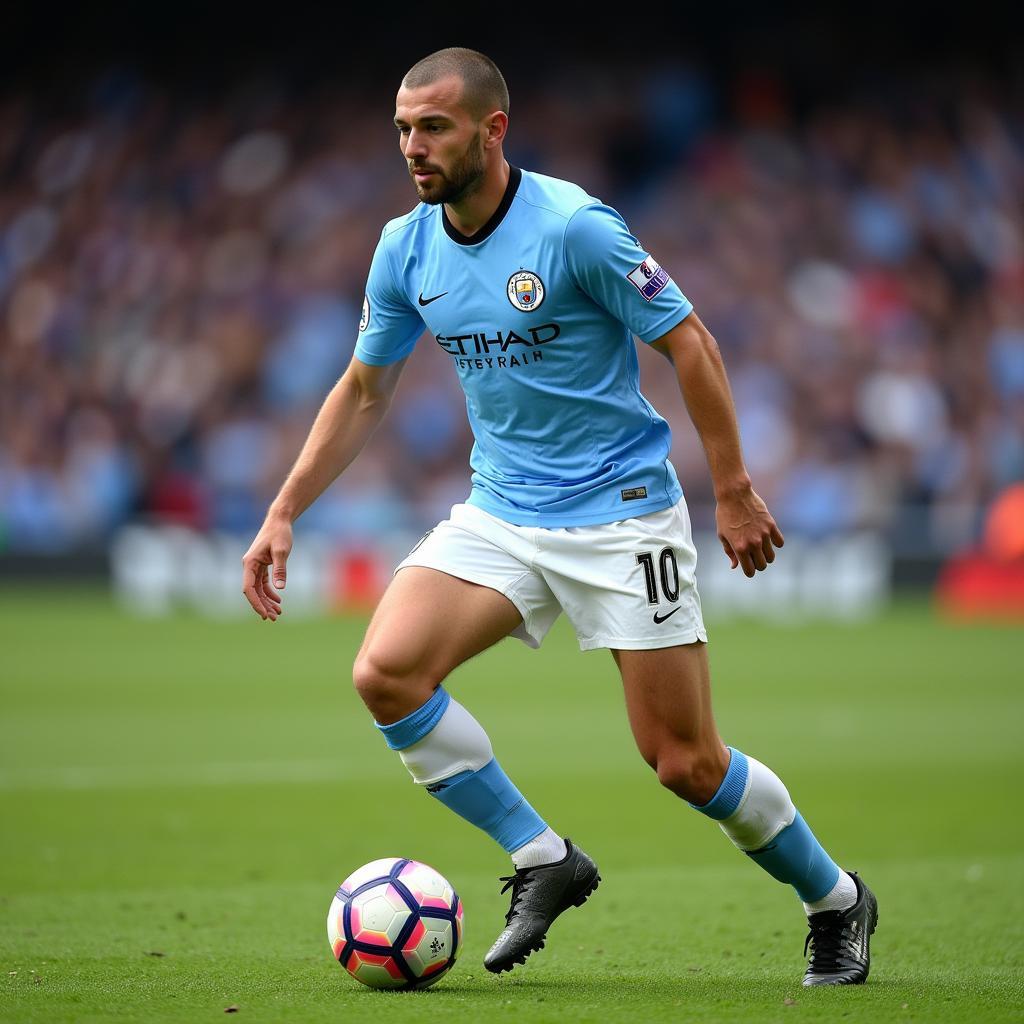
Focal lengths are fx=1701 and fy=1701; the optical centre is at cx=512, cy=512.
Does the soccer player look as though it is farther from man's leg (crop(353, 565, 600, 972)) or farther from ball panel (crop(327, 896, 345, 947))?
ball panel (crop(327, 896, 345, 947))

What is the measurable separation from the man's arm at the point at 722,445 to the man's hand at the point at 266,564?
1.22 meters

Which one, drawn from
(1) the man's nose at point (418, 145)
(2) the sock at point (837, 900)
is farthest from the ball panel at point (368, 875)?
(1) the man's nose at point (418, 145)

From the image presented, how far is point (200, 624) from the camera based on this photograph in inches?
754

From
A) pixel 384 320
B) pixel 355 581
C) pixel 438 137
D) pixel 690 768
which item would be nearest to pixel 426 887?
pixel 690 768

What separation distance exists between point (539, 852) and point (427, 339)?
17.8 meters

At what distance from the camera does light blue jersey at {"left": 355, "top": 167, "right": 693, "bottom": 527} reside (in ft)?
14.8

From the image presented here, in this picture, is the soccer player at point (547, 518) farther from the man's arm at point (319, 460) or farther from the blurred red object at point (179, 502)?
the blurred red object at point (179, 502)

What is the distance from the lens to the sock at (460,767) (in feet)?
15.1

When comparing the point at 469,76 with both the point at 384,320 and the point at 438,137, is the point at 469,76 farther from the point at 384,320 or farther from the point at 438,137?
the point at 384,320

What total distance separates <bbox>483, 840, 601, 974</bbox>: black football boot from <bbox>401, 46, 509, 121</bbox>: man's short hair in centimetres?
205

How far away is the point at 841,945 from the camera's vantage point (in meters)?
4.73

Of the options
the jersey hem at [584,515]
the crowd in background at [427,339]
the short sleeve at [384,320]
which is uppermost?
the crowd in background at [427,339]

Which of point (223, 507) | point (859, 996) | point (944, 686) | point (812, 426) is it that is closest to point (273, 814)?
point (859, 996)

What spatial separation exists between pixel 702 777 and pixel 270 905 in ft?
6.92
